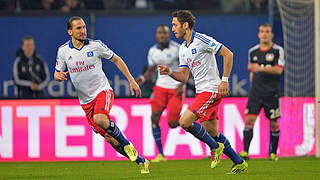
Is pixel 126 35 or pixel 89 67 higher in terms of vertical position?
pixel 126 35

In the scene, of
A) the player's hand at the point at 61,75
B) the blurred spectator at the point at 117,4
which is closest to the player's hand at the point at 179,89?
the player's hand at the point at 61,75

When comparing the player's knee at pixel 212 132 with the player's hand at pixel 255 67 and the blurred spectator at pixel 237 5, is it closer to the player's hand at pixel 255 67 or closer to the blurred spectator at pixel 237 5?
the player's hand at pixel 255 67

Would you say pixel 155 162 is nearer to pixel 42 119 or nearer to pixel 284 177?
pixel 42 119

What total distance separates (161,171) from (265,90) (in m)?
2.76

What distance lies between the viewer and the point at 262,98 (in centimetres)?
1055

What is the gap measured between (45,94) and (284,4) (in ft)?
15.8

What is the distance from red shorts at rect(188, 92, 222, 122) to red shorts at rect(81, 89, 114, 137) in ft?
3.24

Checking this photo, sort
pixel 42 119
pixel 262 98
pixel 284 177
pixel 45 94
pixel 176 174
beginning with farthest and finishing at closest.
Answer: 1. pixel 45 94
2. pixel 42 119
3. pixel 262 98
4. pixel 176 174
5. pixel 284 177

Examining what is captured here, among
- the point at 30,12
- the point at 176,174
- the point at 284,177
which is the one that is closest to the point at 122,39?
the point at 30,12

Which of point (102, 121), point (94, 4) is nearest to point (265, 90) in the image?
point (102, 121)

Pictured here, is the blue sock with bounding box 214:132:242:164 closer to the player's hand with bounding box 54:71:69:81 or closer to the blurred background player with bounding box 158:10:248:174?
the blurred background player with bounding box 158:10:248:174

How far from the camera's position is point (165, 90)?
10930mm

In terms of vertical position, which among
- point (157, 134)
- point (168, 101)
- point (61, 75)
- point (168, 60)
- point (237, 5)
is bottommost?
point (157, 134)

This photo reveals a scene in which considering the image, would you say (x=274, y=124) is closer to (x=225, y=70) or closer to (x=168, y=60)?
(x=168, y=60)
